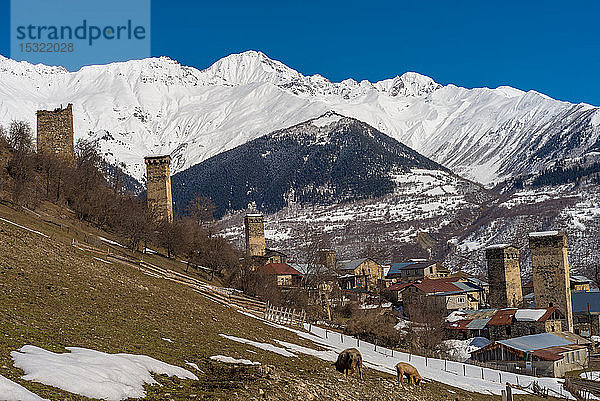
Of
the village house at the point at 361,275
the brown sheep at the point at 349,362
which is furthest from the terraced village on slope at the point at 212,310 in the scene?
the brown sheep at the point at 349,362

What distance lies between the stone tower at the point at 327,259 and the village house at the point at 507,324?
17.1 metres

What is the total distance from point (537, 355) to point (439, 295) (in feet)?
88.5

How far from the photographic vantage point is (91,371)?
1467cm

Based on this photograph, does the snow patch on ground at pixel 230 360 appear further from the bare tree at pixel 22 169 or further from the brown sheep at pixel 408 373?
the bare tree at pixel 22 169

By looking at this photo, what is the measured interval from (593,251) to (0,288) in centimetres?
14634

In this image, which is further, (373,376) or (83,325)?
(373,376)

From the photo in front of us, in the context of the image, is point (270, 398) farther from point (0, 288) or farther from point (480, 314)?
point (480, 314)

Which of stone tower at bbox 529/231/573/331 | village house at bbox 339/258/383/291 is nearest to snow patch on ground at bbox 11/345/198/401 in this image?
stone tower at bbox 529/231/573/331

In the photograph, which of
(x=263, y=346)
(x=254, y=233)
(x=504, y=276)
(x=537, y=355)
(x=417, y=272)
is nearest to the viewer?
(x=263, y=346)

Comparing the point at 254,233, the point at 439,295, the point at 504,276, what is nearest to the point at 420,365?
the point at 504,276

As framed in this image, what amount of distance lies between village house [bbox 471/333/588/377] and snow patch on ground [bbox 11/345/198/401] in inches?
1519

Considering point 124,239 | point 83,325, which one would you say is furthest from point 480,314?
point 83,325

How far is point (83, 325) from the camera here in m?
20.0

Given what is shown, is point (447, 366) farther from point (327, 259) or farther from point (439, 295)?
point (327, 259)
